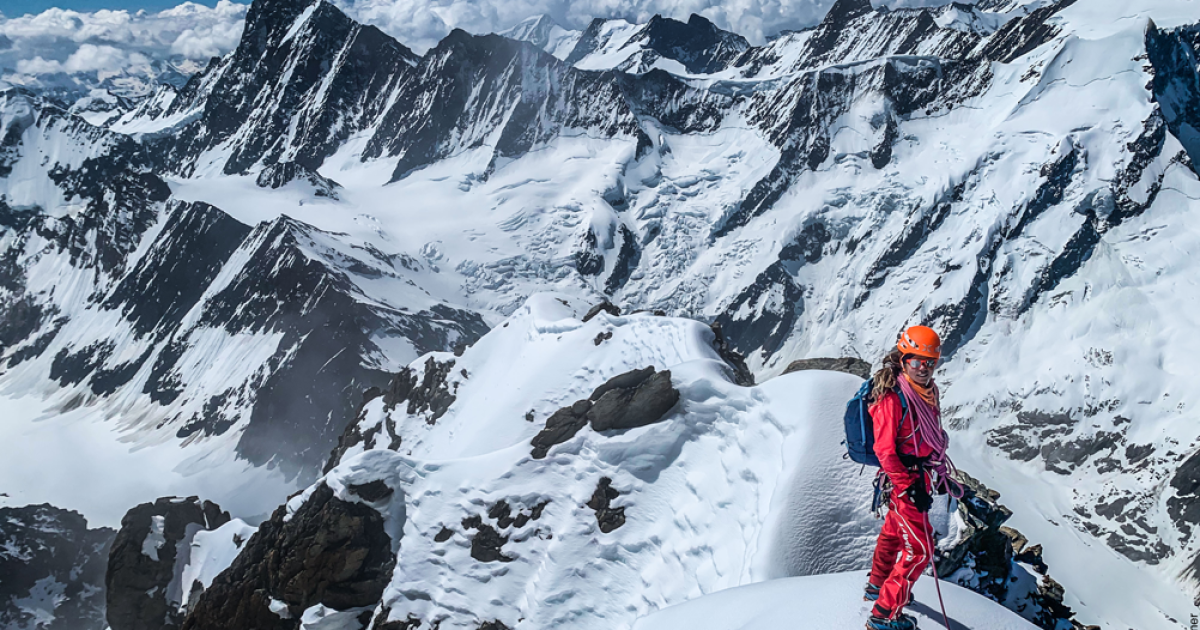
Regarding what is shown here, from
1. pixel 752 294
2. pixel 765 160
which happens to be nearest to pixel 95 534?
pixel 752 294

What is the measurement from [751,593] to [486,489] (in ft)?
47.2

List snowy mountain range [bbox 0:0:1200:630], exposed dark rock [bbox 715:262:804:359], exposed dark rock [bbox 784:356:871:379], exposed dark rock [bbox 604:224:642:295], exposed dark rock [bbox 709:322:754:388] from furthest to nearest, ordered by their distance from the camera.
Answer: exposed dark rock [bbox 604:224:642:295]
exposed dark rock [bbox 715:262:804:359]
exposed dark rock [bbox 709:322:754:388]
exposed dark rock [bbox 784:356:871:379]
snowy mountain range [bbox 0:0:1200:630]

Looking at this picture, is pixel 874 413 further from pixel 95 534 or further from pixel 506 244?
pixel 506 244

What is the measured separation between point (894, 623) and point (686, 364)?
16.3 metres

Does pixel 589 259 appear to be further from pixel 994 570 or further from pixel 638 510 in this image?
pixel 994 570

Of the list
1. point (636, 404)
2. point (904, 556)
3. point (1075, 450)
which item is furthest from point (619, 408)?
point (1075, 450)

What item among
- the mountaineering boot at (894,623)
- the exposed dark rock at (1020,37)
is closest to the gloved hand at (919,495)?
the mountaineering boot at (894,623)

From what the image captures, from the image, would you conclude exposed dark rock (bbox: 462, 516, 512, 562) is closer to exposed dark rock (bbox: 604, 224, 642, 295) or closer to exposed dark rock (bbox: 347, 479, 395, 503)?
exposed dark rock (bbox: 347, 479, 395, 503)

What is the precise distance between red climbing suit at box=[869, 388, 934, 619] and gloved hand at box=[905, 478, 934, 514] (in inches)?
2.3

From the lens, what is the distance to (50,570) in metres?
80.1

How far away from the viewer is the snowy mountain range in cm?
1969

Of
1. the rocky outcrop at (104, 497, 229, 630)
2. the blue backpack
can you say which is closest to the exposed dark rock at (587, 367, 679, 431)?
the blue backpack

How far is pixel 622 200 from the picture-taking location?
198m

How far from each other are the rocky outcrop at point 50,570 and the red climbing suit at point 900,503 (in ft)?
320
